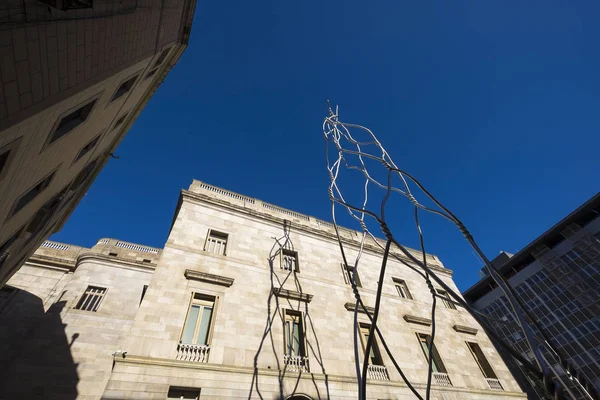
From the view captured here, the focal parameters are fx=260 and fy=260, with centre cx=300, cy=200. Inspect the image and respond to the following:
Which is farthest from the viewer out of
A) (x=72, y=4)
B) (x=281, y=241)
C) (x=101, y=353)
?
(x=281, y=241)

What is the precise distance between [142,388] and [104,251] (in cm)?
1431

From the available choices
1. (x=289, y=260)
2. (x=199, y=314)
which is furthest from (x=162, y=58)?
(x=289, y=260)

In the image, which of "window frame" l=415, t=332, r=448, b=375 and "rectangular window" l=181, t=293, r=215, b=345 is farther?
"window frame" l=415, t=332, r=448, b=375

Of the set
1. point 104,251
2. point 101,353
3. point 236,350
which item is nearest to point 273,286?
point 236,350

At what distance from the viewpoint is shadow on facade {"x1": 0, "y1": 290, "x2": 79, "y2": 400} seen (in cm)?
1263

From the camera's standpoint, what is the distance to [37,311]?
15.5m

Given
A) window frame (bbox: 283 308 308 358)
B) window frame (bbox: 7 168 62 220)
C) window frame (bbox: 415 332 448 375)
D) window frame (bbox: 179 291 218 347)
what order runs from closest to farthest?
1. window frame (bbox: 7 168 62 220)
2. window frame (bbox: 179 291 218 347)
3. window frame (bbox: 283 308 308 358)
4. window frame (bbox: 415 332 448 375)

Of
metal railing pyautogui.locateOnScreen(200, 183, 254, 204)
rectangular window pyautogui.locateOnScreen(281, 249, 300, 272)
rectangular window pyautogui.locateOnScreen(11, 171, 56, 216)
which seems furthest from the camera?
metal railing pyautogui.locateOnScreen(200, 183, 254, 204)

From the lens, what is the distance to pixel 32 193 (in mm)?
9039

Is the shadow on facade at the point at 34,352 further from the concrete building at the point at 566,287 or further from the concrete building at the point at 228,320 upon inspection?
the concrete building at the point at 566,287

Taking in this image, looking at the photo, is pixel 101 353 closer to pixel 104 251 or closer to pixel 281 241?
pixel 104 251

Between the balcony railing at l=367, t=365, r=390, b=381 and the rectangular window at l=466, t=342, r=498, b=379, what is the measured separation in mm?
7411

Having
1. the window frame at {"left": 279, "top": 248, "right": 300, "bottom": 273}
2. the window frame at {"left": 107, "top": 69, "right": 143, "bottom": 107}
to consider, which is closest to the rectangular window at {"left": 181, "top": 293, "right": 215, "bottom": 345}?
the window frame at {"left": 279, "top": 248, "right": 300, "bottom": 273}

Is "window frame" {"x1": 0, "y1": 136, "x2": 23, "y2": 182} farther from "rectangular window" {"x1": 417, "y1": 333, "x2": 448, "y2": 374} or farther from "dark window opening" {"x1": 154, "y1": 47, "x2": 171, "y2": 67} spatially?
"rectangular window" {"x1": 417, "y1": 333, "x2": 448, "y2": 374}
